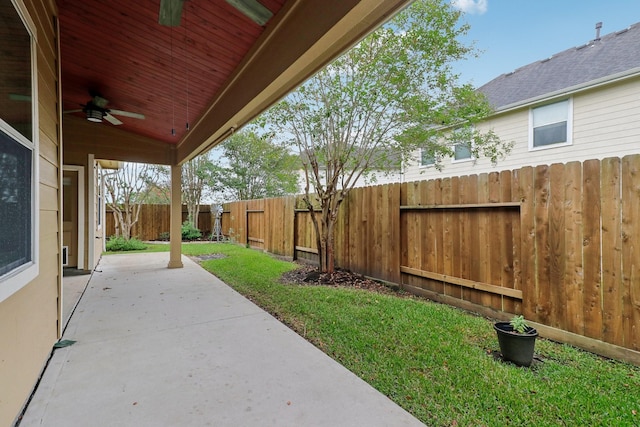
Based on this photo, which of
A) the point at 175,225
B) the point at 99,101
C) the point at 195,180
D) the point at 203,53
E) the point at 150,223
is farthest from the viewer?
the point at 195,180

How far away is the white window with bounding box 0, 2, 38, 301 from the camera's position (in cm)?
155

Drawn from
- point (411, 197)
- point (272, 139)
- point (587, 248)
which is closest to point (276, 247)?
point (272, 139)

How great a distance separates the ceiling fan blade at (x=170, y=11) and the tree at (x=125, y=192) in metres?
10.6

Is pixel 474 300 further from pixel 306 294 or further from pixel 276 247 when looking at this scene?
pixel 276 247

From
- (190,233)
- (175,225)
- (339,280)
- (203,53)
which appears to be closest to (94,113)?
(203,53)

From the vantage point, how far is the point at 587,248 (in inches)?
106

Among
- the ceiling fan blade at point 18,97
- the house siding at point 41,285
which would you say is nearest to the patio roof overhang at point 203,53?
the house siding at point 41,285

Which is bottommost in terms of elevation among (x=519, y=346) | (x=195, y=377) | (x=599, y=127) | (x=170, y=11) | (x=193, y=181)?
(x=195, y=377)

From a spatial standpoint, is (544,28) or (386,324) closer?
(386,324)

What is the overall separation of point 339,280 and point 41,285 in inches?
153

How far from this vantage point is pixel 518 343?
2.41 m

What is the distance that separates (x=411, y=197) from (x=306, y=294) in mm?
2074

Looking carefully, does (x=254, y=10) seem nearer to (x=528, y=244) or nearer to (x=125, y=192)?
(x=528, y=244)

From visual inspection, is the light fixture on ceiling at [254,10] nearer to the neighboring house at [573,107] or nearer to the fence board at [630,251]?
the fence board at [630,251]
